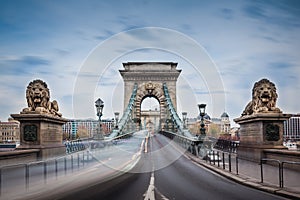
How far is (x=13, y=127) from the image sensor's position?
163 feet

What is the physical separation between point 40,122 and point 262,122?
9.97m

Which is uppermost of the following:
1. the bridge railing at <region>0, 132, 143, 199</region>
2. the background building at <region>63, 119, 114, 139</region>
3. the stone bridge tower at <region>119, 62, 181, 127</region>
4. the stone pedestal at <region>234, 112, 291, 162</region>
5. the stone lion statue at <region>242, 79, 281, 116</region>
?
the stone bridge tower at <region>119, 62, 181, 127</region>

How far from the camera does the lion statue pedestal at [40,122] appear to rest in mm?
18453

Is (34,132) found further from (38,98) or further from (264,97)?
(264,97)

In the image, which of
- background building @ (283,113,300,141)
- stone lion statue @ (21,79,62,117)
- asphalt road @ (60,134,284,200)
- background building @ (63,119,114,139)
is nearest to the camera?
asphalt road @ (60,134,284,200)

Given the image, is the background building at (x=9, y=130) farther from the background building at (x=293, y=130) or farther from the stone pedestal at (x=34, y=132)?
the stone pedestal at (x=34, y=132)

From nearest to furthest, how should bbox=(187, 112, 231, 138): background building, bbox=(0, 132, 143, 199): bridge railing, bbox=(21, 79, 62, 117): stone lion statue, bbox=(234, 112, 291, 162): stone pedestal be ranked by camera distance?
bbox=(0, 132, 143, 199): bridge railing, bbox=(234, 112, 291, 162): stone pedestal, bbox=(21, 79, 62, 117): stone lion statue, bbox=(187, 112, 231, 138): background building

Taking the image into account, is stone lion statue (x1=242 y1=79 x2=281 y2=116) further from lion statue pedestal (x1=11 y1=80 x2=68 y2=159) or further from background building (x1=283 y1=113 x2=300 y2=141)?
background building (x1=283 y1=113 x2=300 y2=141)

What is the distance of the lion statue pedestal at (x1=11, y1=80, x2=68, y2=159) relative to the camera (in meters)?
18.5

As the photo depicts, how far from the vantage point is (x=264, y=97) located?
19.8 metres

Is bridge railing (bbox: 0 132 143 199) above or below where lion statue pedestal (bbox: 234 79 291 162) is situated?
below

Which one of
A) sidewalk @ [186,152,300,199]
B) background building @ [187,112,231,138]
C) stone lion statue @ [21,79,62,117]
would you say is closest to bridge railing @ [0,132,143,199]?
stone lion statue @ [21,79,62,117]

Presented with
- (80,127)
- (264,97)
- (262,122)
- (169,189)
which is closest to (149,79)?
(80,127)

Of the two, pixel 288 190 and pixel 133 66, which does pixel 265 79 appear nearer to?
pixel 288 190
